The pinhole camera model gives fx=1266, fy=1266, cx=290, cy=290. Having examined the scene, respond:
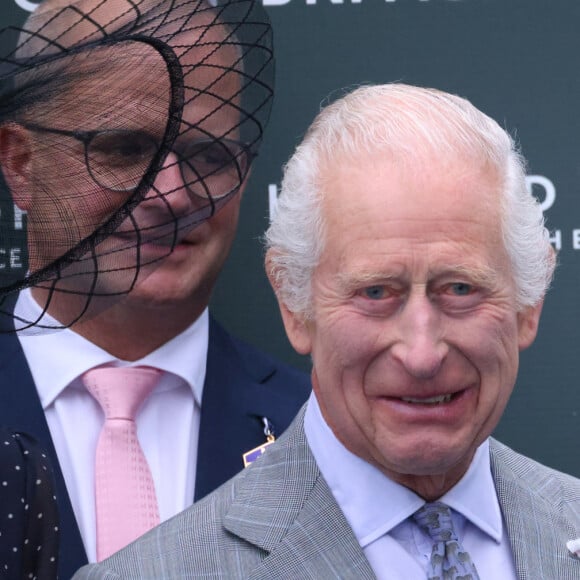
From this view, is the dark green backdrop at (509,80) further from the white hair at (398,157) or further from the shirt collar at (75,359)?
the white hair at (398,157)

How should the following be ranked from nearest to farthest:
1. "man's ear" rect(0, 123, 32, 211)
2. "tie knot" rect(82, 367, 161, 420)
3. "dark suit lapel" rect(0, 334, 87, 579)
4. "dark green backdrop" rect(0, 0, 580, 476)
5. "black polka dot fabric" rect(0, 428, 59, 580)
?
"man's ear" rect(0, 123, 32, 211) → "black polka dot fabric" rect(0, 428, 59, 580) → "dark suit lapel" rect(0, 334, 87, 579) → "tie knot" rect(82, 367, 161, 420) → "dark green backdrop" rect(0, 0, 580, 476)

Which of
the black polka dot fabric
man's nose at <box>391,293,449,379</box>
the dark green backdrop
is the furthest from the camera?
the dark green backdrop

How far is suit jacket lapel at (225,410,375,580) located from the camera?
5.49 feet

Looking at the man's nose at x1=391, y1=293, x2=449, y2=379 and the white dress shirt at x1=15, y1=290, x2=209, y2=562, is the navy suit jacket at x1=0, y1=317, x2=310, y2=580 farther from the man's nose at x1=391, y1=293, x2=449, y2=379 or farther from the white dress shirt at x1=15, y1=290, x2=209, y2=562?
the man's nose at x1=391, y1=293, x2=449, y2=379

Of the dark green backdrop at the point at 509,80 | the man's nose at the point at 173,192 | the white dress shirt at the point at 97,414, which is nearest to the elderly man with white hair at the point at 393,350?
the man's nose at the point at 173,192

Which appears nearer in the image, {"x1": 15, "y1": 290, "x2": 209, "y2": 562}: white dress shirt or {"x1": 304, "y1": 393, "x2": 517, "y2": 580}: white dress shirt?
{"x1": 304, "y1": 393, "x2": 517, "y2": 580}: white dress shirt

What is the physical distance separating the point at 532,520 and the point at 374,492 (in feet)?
0.86

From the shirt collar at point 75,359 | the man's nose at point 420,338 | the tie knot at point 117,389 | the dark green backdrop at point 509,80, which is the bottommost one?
the man's nose at point 420,338

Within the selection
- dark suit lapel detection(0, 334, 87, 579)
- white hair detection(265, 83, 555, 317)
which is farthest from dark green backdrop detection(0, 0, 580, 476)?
white hair detection(265, 83, 555, 317)

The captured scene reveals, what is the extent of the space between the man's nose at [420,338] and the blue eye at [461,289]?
0.12 feet

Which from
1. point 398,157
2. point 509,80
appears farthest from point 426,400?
point 509,80

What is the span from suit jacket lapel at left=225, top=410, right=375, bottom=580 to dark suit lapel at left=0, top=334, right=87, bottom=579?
0.48 metres

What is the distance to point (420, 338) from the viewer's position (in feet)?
5.28

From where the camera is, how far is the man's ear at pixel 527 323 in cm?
175
